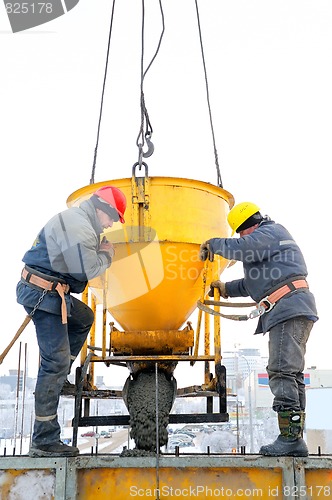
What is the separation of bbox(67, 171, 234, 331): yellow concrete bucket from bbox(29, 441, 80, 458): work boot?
140 centimetres

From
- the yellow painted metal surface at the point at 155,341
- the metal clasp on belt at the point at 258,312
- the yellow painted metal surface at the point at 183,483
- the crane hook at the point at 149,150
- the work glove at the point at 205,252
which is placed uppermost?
the crane hook at the point at 149,150

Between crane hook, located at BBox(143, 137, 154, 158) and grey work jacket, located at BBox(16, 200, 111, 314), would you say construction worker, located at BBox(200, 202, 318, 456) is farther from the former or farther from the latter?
Answer: crane hook, located at BBox(143, 137, 154, 158)

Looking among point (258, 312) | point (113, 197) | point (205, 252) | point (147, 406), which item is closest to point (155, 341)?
point (147, 406)

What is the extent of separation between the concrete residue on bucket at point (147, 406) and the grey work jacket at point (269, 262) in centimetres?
99

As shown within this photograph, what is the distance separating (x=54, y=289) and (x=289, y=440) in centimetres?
188

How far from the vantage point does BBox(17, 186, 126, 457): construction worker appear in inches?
138

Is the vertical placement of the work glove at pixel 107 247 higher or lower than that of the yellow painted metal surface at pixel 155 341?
higher

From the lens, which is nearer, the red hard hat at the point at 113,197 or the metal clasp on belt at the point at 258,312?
the metal clasp on belt at the point at 258,312

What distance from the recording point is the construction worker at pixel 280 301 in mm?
3402

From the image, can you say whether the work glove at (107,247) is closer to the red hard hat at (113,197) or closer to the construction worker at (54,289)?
the construction worker at (54,289)

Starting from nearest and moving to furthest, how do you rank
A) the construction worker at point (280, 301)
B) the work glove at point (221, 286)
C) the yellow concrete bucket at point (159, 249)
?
1. the construction worker at point (280, 301)
2. the yellow concrete bucket at point (159, 249)
3. the work glove at point (221, 286)

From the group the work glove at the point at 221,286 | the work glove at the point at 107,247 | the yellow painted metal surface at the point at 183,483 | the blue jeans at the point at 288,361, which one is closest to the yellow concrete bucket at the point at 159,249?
the work glove at the point at 221,286

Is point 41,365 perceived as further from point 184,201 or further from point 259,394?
point 259,394

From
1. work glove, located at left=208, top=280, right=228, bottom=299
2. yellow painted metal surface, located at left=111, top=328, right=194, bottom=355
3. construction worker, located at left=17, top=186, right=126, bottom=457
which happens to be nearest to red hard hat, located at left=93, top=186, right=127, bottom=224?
construction worker, located at left=17, top=186, right=126, bottom=457
